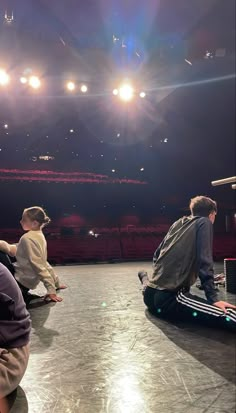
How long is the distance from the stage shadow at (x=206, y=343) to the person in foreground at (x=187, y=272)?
57 millimetres

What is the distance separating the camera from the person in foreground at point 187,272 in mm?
1520

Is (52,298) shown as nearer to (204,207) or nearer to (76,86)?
(204,207)

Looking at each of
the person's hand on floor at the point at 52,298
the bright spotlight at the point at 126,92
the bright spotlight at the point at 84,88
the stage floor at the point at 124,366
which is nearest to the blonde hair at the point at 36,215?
the person's hand on floor at the point at 52,298

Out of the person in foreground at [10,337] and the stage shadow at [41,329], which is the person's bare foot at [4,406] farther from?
the stage shadow at [41,329]

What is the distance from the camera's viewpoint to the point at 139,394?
91 centimetres

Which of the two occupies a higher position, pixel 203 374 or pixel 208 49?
pixel 208 49

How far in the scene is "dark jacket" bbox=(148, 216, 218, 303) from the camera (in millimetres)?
1575

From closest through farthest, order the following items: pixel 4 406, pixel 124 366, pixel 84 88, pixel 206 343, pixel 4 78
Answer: pixel 4 406, pixel 124 366, pixel 206 343, pixel 4 78, pixel 84 88

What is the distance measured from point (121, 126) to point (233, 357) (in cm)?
963

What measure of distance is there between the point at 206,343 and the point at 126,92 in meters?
7.38

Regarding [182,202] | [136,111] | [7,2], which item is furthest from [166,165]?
[7,2]

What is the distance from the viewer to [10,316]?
33.4 inches

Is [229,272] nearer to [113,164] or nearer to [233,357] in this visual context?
[233,357]

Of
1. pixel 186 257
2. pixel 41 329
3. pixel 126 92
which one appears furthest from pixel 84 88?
pixel 41 329
